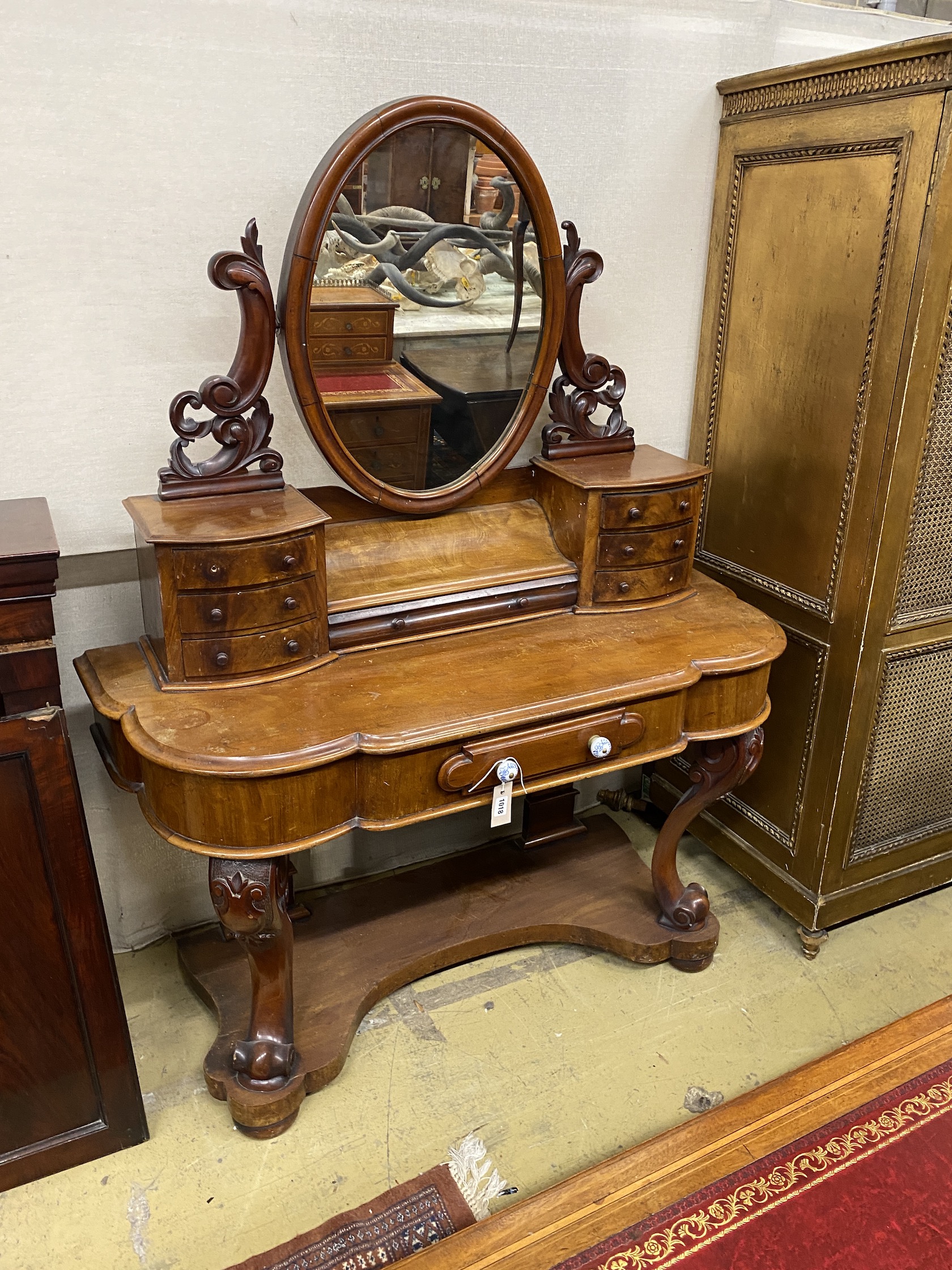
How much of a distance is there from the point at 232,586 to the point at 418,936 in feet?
3.31

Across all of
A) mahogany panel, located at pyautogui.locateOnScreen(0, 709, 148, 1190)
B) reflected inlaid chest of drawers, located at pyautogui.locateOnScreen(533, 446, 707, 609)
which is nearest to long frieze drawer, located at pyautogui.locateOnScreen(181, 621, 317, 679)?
mahogany panel, located at pyautogui.locateOnScreen(0, 709, 148, 1190)

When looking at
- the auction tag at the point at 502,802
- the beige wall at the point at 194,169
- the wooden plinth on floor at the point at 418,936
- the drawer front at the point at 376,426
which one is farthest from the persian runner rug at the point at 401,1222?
the drawer front at the point at 376,426

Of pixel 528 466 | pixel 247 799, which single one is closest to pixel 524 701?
pixel 247 799

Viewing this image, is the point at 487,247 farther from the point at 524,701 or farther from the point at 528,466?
the point at 524,701

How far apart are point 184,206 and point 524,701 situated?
1.09 m

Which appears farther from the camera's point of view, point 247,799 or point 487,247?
point 487,247

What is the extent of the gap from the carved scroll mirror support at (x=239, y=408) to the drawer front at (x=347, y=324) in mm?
75

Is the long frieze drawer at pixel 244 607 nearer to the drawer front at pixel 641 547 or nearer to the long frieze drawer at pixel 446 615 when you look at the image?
the long frieze drawer at pixel 446 615

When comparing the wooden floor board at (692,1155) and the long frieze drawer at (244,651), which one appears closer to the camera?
Result: the wooden floor board at (692,1155)

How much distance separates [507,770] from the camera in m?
1.70

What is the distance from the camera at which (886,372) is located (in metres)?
1.92

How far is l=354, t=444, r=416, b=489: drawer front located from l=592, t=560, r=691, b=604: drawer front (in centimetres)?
45

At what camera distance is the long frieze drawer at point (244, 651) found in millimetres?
1673

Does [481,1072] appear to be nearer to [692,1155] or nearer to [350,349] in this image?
[692,1155]
